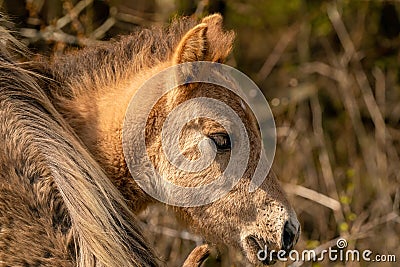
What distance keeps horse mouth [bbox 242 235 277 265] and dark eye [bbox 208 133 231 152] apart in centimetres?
51

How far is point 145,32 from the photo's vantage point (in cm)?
470

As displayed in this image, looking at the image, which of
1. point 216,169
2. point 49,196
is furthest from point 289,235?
point 49,196

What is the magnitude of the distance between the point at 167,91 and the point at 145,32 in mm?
398

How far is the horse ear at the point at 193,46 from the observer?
4395 millimetres

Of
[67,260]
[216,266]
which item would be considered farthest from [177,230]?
[67,260]

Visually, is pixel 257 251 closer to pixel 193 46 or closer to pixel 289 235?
pixel 289 235

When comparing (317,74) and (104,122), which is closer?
(104,122)

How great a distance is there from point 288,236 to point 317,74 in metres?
6.15

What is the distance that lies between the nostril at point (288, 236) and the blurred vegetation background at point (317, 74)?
231 cm

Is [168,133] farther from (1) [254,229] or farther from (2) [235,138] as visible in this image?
(1) [254,229]

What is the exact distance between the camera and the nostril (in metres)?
4.51

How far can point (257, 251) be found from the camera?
4543 mm

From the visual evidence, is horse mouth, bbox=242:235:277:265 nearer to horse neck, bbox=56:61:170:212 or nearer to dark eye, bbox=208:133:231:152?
dark eye, bbox=208:133:231:152

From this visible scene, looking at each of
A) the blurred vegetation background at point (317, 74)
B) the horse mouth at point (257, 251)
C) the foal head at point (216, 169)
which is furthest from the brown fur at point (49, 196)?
the blurred vegetation background at point (317, 74)
